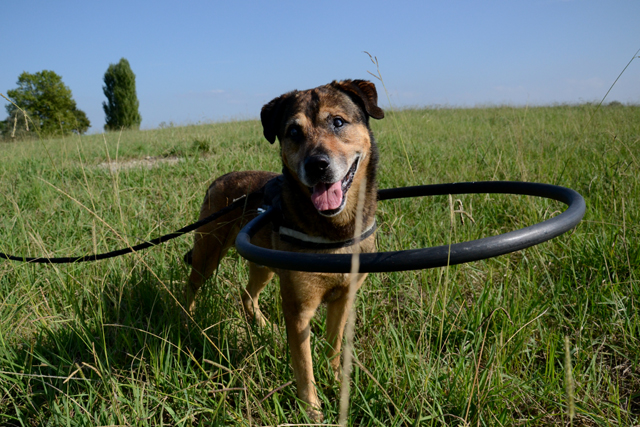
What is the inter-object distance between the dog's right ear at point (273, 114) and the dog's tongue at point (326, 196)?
30.6 inches

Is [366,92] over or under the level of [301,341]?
over

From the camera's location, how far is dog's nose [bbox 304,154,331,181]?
6.81ft

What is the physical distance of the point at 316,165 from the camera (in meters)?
2.08

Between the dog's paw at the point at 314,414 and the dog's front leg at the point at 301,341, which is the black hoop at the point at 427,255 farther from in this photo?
the dog's paw at the point at 314,414

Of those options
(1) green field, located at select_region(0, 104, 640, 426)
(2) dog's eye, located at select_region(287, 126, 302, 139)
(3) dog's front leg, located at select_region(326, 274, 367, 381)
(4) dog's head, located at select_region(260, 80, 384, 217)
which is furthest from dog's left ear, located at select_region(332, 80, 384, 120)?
(3) dog's front leg, located at select_region(326, 274, 367, 381)

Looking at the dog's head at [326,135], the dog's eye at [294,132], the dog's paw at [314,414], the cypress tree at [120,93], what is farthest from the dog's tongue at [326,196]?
the cypress tree at [120,93]

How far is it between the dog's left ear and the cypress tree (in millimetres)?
52448

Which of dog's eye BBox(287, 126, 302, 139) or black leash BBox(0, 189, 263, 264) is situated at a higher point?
dog's eye BBox(287, 126, 302, 139)

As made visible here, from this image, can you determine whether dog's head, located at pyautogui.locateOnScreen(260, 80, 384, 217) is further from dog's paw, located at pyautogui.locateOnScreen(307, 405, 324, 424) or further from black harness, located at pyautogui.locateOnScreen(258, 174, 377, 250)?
dog's paw, located at pyautogui.locateOnScreen(307, 405, 324, 424)

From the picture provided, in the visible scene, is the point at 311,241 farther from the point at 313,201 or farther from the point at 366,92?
the point at 366,92

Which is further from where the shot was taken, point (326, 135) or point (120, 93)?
point (120, 93)

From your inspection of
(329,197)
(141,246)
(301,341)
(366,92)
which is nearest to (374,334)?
(301,341)

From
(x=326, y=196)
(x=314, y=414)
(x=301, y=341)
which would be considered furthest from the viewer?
(x=326, y=196)

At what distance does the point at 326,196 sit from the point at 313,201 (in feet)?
0.27
